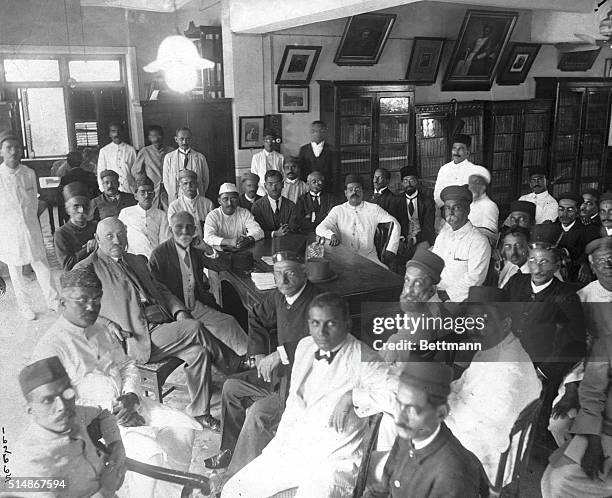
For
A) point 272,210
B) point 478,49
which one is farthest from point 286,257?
point 478,49

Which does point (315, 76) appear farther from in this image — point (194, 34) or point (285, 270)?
point (285, 270)

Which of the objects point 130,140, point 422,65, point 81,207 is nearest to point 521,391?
point 81,207

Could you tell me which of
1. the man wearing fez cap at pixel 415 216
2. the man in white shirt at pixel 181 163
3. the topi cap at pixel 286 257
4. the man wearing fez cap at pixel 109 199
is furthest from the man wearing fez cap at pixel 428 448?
the man in white shirt at pixel 181 163

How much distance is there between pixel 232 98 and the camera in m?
4.75

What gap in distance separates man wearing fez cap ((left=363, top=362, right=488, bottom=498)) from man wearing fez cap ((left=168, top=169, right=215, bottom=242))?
201 centimetres

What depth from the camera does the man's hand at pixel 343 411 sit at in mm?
1782

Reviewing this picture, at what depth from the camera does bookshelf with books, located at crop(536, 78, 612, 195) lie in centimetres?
604

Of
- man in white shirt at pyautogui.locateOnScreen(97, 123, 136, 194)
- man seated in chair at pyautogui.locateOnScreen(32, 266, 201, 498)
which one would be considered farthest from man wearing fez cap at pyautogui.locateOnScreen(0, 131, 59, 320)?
man in white shirt at pyautogui.locateOnScreen(97, 123, 136, 194)

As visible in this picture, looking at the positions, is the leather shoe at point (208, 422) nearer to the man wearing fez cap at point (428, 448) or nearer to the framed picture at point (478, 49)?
the man wearing fez cap at point (428, 448)

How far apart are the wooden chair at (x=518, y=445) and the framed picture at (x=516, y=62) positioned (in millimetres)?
4683

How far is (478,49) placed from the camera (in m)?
5.52

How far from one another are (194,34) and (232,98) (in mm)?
1097

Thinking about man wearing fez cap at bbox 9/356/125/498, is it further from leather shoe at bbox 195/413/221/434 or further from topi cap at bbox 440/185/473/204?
topi cap at bbox 440/185/473/204

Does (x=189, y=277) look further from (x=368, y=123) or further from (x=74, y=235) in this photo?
(x=368, y=123)
